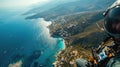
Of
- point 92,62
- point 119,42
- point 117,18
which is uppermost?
point 117,18

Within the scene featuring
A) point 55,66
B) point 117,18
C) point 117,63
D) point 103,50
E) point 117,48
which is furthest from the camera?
point 55,66

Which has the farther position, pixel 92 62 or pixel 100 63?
pixel 92 62

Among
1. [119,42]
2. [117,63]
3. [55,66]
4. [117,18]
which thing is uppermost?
[117,18]

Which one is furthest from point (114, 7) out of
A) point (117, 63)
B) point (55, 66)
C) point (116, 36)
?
point (55, 66)

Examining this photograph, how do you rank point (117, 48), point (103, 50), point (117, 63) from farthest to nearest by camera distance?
1. point (103, 50)
2. point (117, 48)
3. point (117, 63)

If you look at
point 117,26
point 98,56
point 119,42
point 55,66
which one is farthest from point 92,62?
point 55,66

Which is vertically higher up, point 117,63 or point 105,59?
point 117,63

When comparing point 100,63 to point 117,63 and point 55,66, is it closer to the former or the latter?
point 117,63

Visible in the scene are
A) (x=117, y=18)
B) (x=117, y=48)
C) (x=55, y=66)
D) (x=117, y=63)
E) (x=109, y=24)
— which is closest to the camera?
(x=117, y=63)

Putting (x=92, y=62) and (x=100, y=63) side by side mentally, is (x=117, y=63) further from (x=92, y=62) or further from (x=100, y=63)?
(x=92, y=62)
